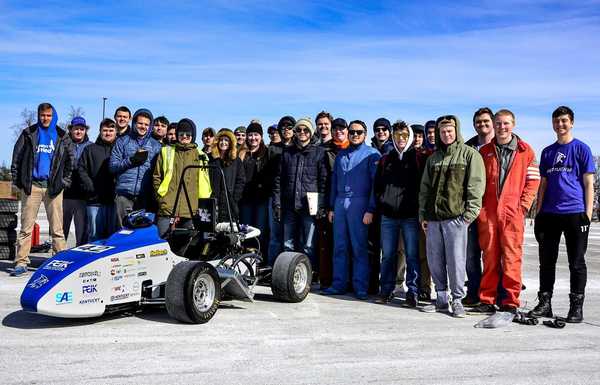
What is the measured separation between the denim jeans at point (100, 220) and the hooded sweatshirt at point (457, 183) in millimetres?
4496

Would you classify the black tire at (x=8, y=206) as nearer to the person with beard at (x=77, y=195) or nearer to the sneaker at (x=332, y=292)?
the person with beard at (x=77, y=195)

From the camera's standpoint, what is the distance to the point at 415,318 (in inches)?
257

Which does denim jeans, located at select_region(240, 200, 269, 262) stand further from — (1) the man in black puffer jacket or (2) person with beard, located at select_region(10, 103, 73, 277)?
(2) person with beard, located at select_region(10, 103, 73, 277)

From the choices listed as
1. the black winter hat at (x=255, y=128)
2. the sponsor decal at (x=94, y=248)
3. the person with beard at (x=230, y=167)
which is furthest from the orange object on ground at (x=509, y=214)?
the sponsor decal at (x=94, y=248)

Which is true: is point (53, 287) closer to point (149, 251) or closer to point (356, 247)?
point (149, 251)

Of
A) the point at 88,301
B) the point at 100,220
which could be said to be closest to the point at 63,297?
the point at 88,301

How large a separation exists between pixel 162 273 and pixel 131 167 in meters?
2.40

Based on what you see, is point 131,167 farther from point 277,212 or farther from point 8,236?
point 8,236

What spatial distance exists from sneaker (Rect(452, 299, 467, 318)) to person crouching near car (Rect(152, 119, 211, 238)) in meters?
3.30

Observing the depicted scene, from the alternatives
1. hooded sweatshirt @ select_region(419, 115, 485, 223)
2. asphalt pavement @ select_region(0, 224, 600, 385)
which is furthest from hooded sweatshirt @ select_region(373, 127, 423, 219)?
asphalt pavement @ select_region(0, 224, 600, 385)

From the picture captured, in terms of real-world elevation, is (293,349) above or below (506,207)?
below

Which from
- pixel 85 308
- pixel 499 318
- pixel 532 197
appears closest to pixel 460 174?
pixel 532 197

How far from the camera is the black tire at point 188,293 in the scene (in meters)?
5.76

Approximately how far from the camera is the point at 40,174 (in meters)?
8.80
